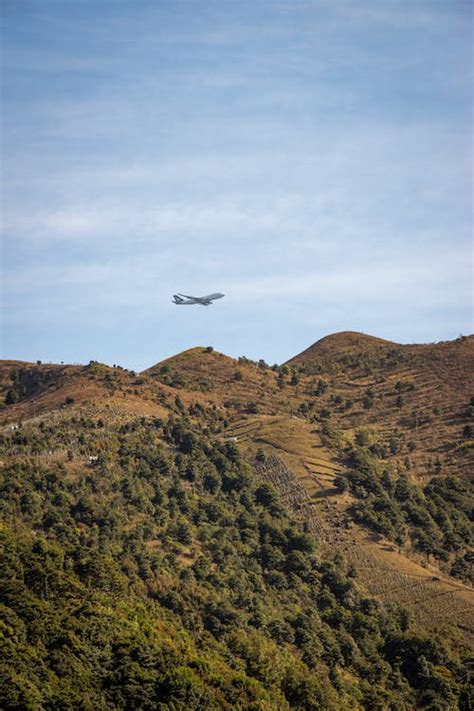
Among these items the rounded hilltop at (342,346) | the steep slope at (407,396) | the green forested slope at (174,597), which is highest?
the rounded hilltop at (342,346)

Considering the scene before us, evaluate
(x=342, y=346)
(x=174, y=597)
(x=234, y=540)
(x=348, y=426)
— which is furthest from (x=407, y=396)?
(x=174, y=597)

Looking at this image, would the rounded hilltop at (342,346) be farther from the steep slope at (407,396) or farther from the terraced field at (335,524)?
the terraced field at (335,524)

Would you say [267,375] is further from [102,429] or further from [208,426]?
[102,429]

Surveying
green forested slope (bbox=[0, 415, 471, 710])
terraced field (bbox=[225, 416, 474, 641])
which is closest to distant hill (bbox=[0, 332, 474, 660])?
terraced field (bbox=[225, 416, 474, 641])

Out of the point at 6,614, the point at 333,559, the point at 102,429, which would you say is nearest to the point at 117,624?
the point at 6,614

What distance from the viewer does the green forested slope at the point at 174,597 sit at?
242ft

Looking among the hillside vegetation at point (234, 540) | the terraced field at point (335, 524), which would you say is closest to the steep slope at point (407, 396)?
the hillside vegetation at point (234, 540)

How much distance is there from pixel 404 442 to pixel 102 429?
3662cm

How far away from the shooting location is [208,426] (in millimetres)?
132625

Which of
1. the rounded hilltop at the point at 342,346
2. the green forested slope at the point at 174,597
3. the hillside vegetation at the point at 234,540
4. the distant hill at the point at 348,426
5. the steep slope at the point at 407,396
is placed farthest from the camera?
the rounded hilltop at the point at 342,346

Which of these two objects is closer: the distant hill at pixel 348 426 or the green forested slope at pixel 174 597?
the green forested slope at pixel 174 597

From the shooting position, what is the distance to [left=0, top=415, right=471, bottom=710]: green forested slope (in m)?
73.9

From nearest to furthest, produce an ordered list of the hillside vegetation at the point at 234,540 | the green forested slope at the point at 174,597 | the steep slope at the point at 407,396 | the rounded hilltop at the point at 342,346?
the green forested slope at the point at 174,597, the hillside vegetation at the point at 234,540, the steep slope at the point at 407,396, the rounded hilltop at the point at 342,346

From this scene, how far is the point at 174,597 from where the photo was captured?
87688 mm
